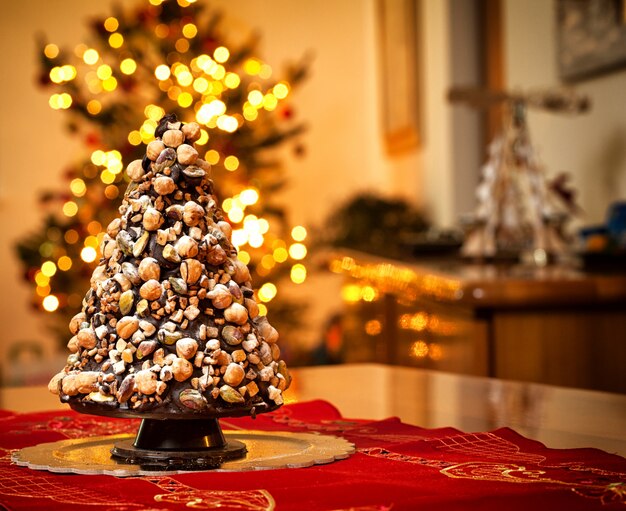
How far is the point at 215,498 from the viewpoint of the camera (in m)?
0.55

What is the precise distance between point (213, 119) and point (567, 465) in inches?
165

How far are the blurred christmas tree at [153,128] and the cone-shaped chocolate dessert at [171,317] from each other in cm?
392

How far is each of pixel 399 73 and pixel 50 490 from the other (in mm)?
4566

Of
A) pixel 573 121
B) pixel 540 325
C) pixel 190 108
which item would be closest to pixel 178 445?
pixel 540 325

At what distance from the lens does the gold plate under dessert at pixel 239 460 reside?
0.64 m

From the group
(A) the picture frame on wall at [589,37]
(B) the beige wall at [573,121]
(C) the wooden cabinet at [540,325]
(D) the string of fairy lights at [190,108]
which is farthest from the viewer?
(D) the string of fairy lights at [190,108]

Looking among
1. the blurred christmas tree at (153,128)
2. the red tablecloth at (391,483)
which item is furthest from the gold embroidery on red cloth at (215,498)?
the blurred christmas tree at (153,128)

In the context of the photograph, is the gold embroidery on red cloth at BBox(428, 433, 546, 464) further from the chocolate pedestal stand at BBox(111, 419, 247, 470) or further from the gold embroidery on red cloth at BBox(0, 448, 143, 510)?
the gold embroidery on red cloth at BBox(0, 448, 143, 510)

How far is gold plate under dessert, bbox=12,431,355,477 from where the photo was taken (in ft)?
2.10

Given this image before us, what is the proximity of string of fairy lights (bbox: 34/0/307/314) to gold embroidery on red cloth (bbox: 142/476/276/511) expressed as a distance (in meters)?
4.06

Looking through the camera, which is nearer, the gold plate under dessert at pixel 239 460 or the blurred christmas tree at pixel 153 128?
the gold plate under dessert at pixel 239 460

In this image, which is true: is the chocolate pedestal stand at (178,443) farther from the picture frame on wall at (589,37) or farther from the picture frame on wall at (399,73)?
the picture frame on wall at (399,73)

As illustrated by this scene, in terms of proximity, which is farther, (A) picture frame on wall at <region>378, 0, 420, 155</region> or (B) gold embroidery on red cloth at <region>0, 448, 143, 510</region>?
(A) picture frame on wall at <region>378, 0, 420, 155</region>

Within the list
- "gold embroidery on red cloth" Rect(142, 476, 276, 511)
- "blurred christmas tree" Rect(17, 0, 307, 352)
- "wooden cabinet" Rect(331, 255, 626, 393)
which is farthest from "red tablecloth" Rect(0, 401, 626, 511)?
"blurred christmas tree" Rect(17, 0, 307, 352)
